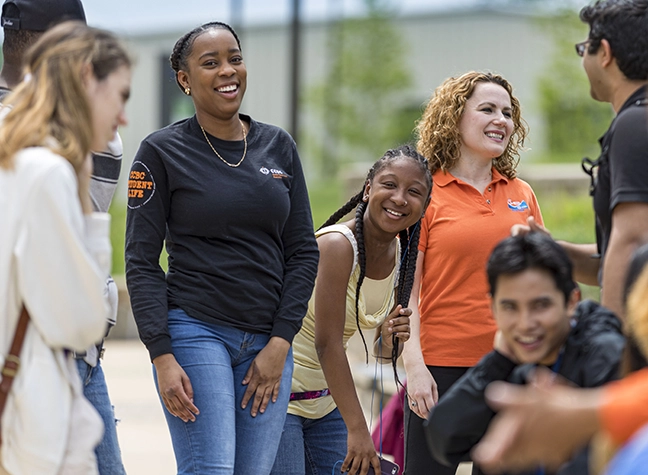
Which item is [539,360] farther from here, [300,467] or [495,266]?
[300,467]

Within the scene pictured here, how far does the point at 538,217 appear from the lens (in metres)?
4.19

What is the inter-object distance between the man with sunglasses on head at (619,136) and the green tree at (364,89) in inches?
752

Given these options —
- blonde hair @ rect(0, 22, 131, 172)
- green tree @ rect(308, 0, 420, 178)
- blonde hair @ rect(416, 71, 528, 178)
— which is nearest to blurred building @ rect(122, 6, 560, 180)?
green tree @ rect(308, 0, 420, 178)

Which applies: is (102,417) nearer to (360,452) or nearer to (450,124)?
(360,452)

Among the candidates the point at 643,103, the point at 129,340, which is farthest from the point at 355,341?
the point at 643,103

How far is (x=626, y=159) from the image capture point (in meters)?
3.01

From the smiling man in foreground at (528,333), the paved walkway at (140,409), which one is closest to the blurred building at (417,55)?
the paved walkway at (140,409)

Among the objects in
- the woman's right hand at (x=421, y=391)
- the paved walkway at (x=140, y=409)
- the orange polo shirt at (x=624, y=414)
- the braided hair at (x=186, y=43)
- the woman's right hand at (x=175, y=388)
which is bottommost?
the paved walkway at (x=140, y=409)

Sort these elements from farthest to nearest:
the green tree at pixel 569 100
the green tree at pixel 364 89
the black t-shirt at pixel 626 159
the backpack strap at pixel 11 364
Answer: the green tree at pixel 364 89 → the green tree at pixel 569 100 → the black t-shirt at pixel 626 159 → the backpack strap at pixel 11 364

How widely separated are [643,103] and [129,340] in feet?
32.7

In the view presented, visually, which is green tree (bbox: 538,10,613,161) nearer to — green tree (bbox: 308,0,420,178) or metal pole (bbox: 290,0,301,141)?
green tree (bbox: 308,0,420,178)

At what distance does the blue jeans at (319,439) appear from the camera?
3.91 meters

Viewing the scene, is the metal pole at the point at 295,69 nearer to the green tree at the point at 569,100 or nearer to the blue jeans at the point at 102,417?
the green tree at the point at 569,100

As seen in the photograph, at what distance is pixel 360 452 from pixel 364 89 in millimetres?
19446
